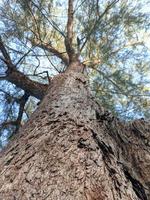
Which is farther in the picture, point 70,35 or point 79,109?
point 70,35

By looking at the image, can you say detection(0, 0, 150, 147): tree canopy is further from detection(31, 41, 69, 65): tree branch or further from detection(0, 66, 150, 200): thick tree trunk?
detection(0, 66, 150, 200): thick tree trunk

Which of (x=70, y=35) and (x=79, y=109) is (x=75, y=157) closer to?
(x=79, y=109)

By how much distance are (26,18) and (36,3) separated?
0.44 feet

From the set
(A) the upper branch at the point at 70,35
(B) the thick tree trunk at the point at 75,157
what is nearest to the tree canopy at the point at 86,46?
(A) the upper branch at the point at 70,35

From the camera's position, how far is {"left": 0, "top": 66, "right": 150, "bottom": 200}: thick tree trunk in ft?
2.62

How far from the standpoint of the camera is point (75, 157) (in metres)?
0.94

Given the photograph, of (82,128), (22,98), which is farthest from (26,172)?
(22,98)

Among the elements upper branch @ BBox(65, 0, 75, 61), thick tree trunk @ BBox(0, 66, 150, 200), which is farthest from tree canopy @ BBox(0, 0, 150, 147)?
thick tree trunk @ BBox(0, 66, 150, 200)

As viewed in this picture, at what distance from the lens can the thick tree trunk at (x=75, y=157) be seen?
80 centimetres

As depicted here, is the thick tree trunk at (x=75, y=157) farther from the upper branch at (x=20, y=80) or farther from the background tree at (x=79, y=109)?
the upper branch at (x=20, y=80)

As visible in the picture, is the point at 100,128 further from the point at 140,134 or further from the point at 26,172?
the point at 26,172

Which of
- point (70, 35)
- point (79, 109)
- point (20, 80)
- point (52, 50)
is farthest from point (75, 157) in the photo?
point (52, 50)

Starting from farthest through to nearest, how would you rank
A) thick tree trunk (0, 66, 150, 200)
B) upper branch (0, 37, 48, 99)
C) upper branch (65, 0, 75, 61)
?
1. upper branch (65, 0, 75, 61)
2. upper branch (0, 37, 48, 99)
3. thick tree trunk (0, 66, 150, 200)

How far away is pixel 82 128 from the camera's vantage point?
1.17 metres
